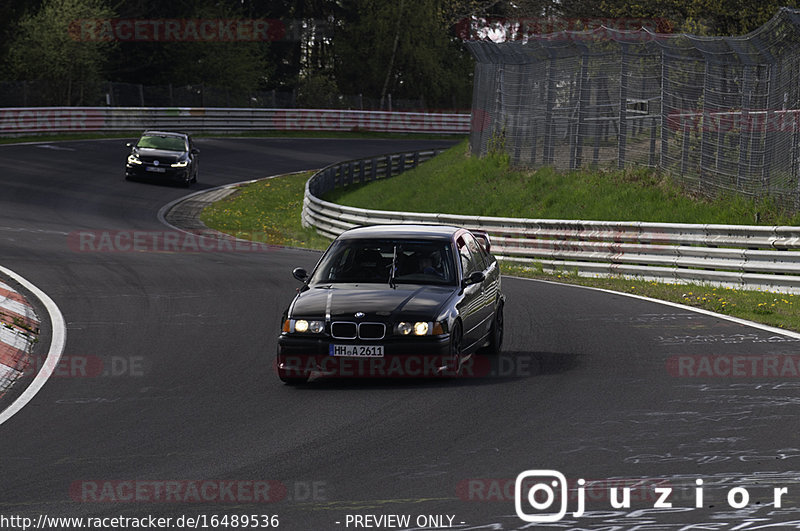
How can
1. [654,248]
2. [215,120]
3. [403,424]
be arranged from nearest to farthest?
[403,424] → [654,248] → [215,120]

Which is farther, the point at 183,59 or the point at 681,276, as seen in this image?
the point at 183,59

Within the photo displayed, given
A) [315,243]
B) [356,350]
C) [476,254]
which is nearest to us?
[356,350]

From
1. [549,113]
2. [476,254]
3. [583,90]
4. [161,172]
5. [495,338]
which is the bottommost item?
[161,172]

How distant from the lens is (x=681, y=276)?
823 inches

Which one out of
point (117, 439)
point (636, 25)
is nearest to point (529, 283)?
point (117, 439)

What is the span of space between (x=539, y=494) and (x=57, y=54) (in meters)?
56.8

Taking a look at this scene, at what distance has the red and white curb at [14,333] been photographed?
1188 cm

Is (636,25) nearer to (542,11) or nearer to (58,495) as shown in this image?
(542,11)

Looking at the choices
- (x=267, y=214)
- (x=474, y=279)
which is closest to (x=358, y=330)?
(x=474, y=279)

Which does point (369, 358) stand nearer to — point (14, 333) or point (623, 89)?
point (14, 333)

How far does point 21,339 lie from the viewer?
13.5m

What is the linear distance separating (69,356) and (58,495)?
230 inches

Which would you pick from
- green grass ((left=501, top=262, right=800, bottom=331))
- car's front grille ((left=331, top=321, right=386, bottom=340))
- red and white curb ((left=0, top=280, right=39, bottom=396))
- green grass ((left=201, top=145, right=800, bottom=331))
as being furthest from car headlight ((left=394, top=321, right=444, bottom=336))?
green grass ((left=201, top=145, right=800, bottom=331))

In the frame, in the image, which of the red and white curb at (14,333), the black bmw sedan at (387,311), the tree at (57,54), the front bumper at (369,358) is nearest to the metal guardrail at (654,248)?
the black bmw sedan at (387,311)
